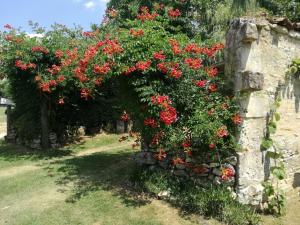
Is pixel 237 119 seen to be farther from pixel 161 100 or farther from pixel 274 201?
pixel 274 201

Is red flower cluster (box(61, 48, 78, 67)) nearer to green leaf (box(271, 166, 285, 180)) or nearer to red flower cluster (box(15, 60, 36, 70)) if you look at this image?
red flower cluster (box(15, 60, 36, 70))

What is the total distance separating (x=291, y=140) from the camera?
8.11 meters

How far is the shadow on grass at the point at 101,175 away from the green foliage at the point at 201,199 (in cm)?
44

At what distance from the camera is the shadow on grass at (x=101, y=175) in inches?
319

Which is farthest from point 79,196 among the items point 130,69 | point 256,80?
point 256,80

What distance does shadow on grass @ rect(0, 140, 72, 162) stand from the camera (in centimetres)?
1256

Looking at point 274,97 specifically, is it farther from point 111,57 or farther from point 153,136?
point 111,57

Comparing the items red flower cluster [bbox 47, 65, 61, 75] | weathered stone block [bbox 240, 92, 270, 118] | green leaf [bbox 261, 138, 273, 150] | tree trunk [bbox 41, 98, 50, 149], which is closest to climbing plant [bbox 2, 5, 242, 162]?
weathered stone block [bbox 240, 92, 270, 118]

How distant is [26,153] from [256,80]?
8.93 m

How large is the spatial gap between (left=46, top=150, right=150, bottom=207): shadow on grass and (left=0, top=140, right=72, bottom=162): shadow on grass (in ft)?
3.70

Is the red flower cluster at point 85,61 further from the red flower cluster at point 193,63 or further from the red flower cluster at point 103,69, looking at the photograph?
the red flower cluster at point 193,63

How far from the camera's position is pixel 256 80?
22.8 ft

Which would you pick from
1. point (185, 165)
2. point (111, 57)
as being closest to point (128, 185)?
point (185, 165)

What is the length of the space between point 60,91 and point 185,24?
21.1ft
